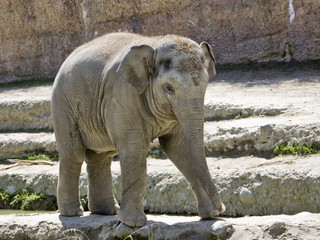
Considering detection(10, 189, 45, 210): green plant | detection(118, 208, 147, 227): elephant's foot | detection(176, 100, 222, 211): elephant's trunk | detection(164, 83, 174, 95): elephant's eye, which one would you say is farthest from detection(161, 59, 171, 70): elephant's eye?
detection(10, 189, 45, 210): green plant

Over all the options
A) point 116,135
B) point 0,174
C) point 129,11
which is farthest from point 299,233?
point 129,11

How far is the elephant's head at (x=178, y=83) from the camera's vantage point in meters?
5.50

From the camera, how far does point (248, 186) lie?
7.97 m

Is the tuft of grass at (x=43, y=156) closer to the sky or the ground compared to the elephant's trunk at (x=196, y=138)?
closer to the ground

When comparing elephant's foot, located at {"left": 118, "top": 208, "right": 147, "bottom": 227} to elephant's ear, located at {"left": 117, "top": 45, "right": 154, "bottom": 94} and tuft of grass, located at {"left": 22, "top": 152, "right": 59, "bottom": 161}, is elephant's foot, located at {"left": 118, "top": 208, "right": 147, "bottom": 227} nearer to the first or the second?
elephant's ear, located at {"left": 117, "top": 45, "right": 154, "bottom": 94}

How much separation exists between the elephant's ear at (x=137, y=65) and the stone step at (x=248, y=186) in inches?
107

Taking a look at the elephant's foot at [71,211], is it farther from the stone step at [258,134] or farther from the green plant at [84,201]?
the stone step at [258,134]

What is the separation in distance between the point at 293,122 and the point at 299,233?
363cm

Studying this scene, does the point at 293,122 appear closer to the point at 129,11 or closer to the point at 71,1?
the point at 129,11

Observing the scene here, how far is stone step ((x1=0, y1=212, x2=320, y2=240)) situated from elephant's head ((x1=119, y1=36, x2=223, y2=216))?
0.91 ft

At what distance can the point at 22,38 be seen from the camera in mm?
17531

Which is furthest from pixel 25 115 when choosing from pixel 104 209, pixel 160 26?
pixel 104 209

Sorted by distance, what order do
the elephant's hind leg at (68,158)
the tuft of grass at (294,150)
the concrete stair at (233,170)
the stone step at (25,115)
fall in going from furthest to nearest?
the stone step at (25,115) < the tuft of grass at (294,150) < the elephant's hind leg at (68,158) < the concrete stair at (233,170)

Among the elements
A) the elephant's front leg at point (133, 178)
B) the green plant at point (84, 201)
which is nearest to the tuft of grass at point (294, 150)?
the green plant at point (84, 201)
